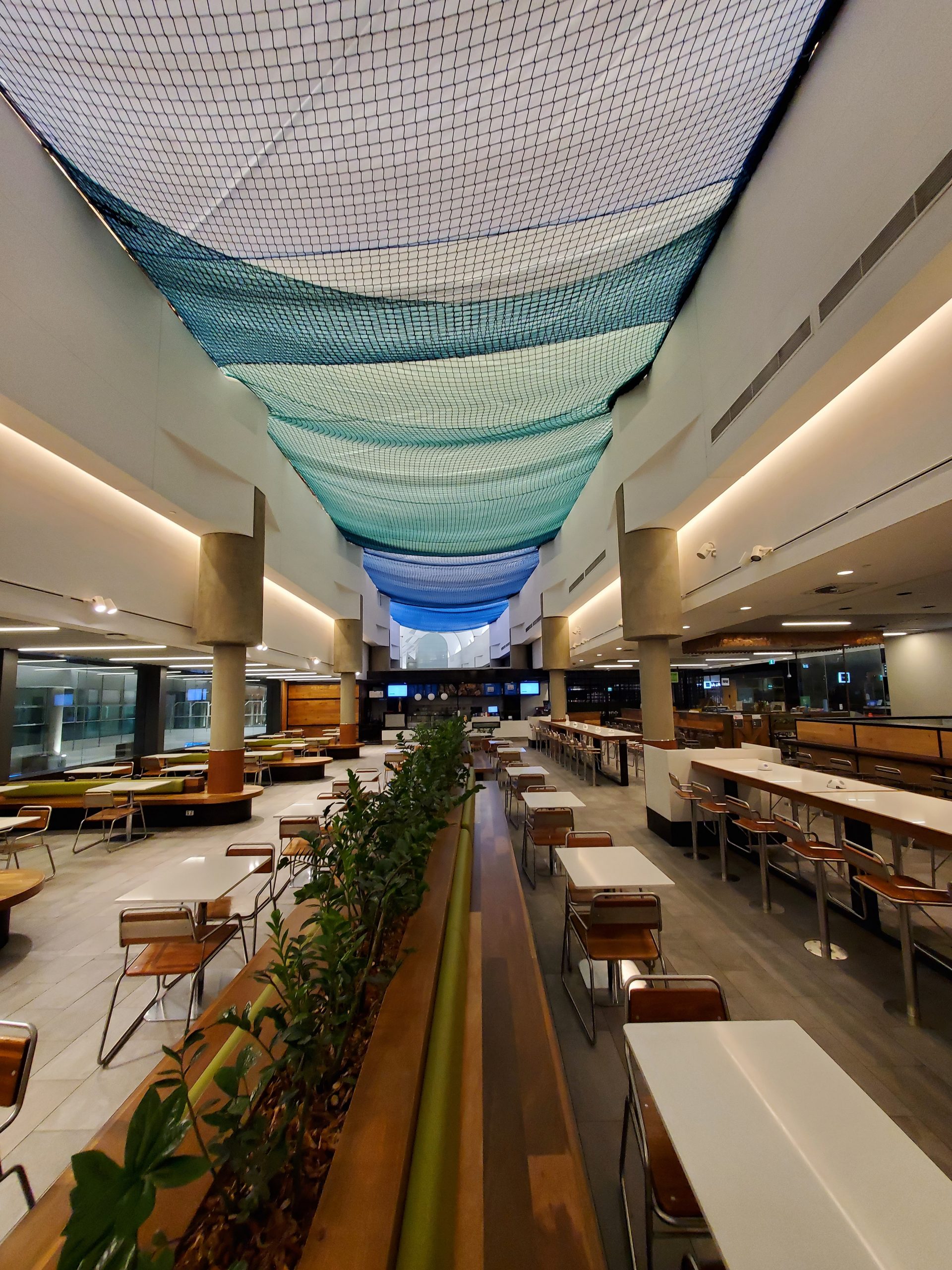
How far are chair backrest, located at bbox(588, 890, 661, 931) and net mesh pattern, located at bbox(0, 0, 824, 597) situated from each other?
5.13 meters

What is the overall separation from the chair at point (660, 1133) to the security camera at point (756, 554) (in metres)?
4.36

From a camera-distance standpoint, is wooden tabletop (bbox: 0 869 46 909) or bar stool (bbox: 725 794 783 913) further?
bar stool (bbox: 725 794 783 913)

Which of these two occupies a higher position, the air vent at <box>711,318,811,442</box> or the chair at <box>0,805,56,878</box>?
the air vent at <box>711,318,811,442</box>

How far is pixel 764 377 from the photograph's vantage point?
4309 millimetres

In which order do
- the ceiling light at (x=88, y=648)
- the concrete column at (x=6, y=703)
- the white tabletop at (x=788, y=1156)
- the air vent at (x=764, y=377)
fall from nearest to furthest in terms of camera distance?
the white tabletop at (x=788, y=1156) → the air vent at (x=764, y=377) → the ceiling light at (x=88, y=648) → the concrete column at (x=6, y=703)

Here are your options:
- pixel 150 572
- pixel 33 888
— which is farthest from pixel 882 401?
pixel 150 572

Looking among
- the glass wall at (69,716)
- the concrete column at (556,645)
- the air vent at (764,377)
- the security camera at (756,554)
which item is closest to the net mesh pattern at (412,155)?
the air vent at (764,377)

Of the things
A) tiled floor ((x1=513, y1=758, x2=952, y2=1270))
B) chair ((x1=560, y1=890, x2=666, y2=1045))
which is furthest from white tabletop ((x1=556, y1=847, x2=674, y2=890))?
tiled floor ((x1=513, y1=758, x2=952, y2=1270))

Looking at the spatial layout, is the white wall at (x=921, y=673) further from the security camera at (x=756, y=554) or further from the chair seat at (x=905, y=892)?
the chair seat at (x=905, y=892)

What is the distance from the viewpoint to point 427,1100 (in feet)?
4.18

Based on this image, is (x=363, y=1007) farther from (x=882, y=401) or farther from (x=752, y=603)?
(x=752, y=603)

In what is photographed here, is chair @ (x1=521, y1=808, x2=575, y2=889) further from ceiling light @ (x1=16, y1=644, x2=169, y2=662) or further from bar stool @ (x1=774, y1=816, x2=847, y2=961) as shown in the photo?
ceiling light @ (x1=16, y1=644, x2=169, y2=662)

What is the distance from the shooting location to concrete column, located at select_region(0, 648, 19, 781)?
360 inches

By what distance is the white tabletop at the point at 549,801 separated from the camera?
4.99 m
